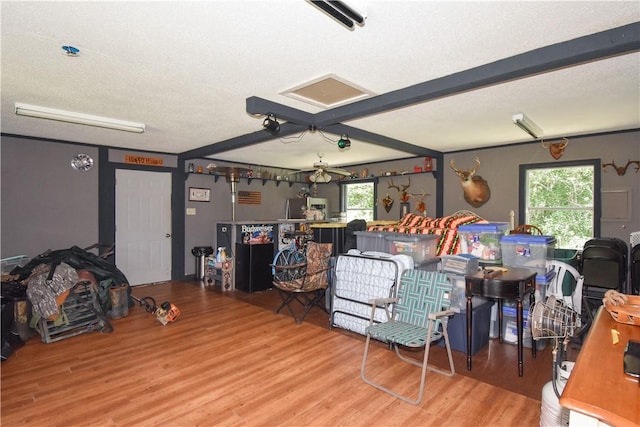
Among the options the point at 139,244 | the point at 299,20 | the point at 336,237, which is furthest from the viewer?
the point at 139,244

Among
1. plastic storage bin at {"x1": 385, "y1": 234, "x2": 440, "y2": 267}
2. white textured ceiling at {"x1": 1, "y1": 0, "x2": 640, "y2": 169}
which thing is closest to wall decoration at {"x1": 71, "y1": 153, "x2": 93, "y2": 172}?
white textured ceiling at {"x1": 1, "y1": 0, "x2": 640, "y2": 169}

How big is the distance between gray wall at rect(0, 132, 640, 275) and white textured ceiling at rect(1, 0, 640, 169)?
64cm

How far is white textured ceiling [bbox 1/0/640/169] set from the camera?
6.26ft

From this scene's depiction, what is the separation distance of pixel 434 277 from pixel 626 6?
209 cm

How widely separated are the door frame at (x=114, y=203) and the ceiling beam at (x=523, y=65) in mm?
4543

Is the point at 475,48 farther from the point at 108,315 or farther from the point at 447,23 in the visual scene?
the point at 108,315

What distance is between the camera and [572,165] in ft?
16.5

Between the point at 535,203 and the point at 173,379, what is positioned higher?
the point at 535,203

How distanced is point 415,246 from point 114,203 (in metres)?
5.11

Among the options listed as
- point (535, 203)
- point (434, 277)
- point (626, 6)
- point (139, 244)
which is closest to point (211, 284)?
point (139, 244)

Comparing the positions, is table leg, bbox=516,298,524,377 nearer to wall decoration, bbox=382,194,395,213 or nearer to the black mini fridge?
the black mini fridge

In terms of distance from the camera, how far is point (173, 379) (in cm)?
280

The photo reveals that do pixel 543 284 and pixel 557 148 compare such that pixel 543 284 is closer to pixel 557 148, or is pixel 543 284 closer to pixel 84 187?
pixel 557 148

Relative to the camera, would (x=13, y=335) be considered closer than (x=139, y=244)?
Yes
